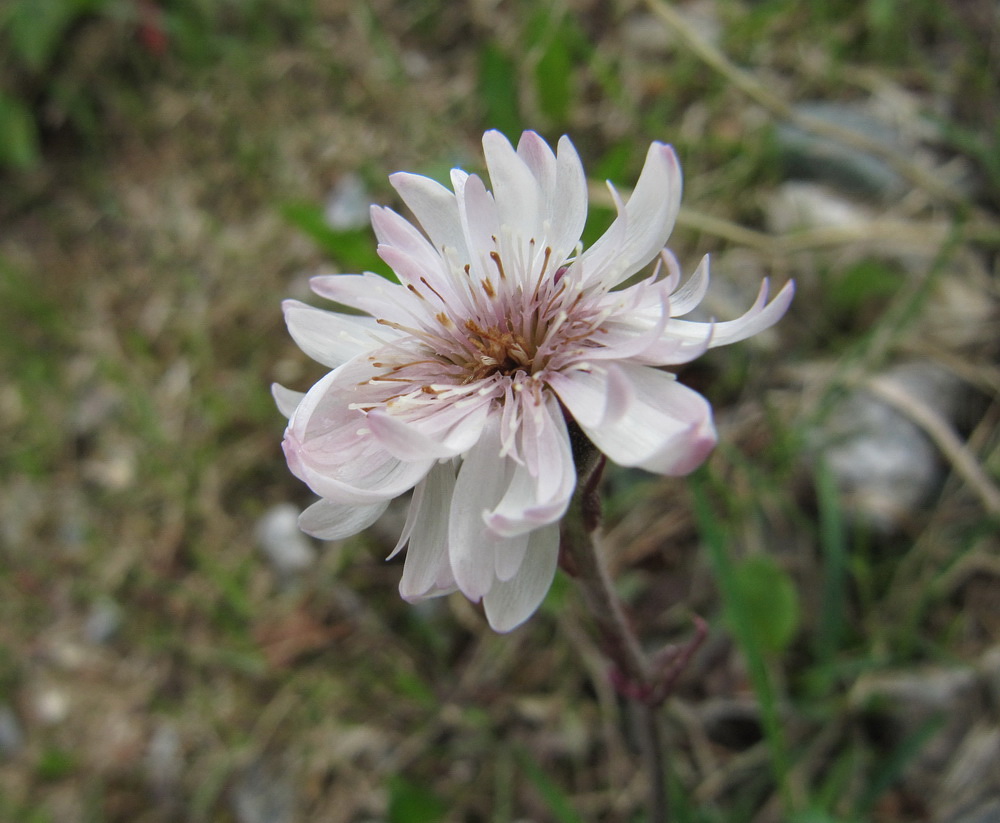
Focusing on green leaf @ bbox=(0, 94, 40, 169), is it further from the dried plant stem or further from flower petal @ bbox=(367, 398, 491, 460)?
the dried plant stem

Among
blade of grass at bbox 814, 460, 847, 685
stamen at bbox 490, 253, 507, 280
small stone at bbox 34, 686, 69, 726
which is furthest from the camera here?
small stone at bbox 34, 686, 69, 726

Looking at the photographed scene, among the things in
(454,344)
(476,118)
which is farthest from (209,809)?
(476,118)

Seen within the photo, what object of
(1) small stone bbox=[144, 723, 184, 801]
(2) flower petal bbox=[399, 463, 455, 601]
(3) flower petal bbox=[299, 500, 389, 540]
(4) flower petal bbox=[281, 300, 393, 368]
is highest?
(4) flower petal bbox=[281, 300, 393, 368]

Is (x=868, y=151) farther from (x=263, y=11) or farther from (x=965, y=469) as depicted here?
(x=263, y=11)

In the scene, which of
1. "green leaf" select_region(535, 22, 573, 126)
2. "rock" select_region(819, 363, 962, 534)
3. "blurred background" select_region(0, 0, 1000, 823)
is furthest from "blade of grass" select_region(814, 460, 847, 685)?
"green leaf" select_region(535, 22, 573, 126)

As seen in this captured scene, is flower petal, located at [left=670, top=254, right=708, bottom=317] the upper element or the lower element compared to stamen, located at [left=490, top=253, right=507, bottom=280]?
lower

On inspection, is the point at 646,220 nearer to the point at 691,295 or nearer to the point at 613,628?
the point at 691,295

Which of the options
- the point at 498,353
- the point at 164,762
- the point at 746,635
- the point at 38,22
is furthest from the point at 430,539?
the point at 38,22

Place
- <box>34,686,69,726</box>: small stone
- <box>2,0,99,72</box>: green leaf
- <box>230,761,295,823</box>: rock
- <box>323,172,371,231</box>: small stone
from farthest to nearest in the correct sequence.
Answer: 1. <box>2,0,99,72</box>: green leaf
2. <box>323,172,371,231</box>: small stone
3. <box>34,686,69,726</box>: small stone
4. <box>230,761,295,823</box>: rock

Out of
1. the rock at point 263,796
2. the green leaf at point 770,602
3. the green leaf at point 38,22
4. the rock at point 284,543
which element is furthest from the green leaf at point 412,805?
the green leaf at point 38,22

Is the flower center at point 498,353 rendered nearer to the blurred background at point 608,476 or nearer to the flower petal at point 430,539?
the flower petal at point 430,539
